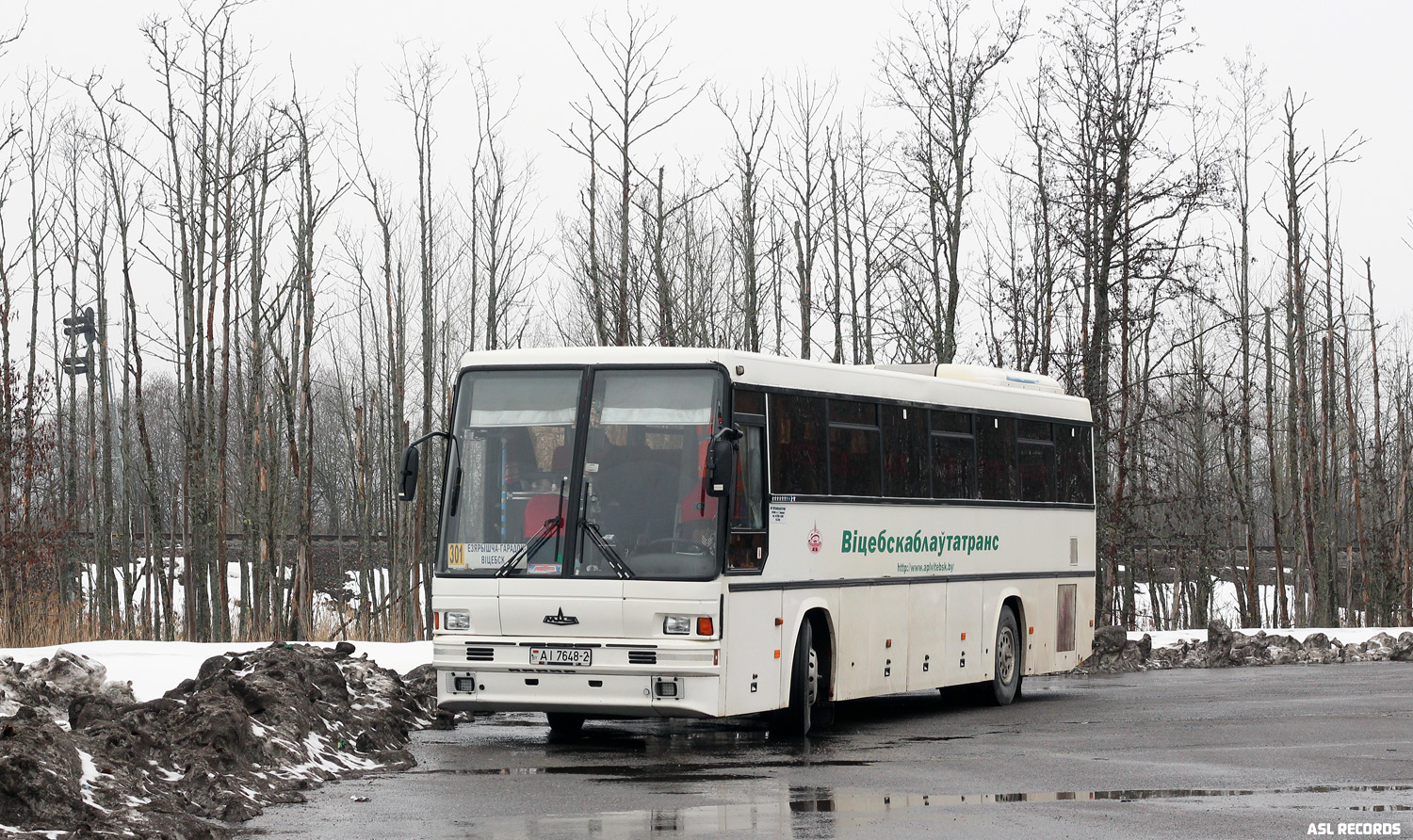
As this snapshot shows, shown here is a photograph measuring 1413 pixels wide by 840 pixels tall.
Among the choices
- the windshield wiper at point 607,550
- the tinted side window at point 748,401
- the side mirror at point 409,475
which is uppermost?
the tinted side window at point 748,401

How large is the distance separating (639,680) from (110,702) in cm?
389

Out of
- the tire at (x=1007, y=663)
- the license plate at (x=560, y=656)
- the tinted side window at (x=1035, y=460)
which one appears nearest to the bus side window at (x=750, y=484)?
the license plate at (x=560, y=656)

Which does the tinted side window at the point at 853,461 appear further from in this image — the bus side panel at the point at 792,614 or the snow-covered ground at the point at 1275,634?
the snow-covered ground at the point at 1275,634

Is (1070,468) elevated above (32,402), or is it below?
below

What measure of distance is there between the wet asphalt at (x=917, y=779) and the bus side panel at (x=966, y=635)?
1.52 feet

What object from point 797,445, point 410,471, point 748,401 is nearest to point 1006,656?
point 797,445

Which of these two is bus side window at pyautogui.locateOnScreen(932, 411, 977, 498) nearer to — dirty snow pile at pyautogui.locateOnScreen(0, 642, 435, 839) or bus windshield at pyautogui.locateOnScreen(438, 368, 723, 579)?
bus windshield at pyautogui.locateOnScreen(438, 368, 723, 579)

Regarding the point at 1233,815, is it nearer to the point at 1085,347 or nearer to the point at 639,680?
the point at 639,680

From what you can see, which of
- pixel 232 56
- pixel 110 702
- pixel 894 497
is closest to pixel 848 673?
pixel 894 497

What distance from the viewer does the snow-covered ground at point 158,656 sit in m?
14.3

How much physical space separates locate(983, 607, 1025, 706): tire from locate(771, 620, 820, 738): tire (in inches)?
169

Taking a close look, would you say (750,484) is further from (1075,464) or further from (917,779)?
(1075,464)

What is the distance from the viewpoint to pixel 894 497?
627 inches

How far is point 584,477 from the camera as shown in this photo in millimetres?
13117
